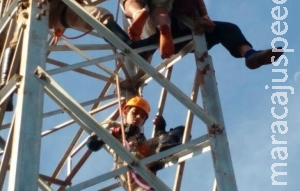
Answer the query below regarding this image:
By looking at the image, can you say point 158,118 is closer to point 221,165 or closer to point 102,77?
point 102,77

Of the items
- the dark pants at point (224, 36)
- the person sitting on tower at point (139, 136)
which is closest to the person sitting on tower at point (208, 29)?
the dark pants at point (224, 36)

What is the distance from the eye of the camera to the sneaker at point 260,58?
798cm

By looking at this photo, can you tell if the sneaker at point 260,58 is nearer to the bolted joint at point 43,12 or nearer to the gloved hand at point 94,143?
the gloved hand at point 94,143

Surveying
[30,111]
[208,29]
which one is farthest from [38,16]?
[208,29]

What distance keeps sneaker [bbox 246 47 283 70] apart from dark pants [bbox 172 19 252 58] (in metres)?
0.36

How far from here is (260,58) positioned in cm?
810

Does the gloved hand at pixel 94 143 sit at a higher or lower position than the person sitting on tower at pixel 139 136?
lower

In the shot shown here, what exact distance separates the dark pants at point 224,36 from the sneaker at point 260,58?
360 mm

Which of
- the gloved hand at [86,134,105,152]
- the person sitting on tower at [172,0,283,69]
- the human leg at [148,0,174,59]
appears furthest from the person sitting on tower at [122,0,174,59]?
the gloved hand at [86,134,105,152]

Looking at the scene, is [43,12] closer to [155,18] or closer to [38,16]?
A: [38,16]

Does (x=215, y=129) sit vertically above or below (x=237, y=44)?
below

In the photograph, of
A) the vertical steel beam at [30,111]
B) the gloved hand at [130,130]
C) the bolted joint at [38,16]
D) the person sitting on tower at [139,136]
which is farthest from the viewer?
the gloved hand at [130,130]

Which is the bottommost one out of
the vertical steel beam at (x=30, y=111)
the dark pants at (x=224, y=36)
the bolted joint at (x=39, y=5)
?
the vertical steel beam at (x=30, y=111)

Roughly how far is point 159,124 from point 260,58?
1.58m
